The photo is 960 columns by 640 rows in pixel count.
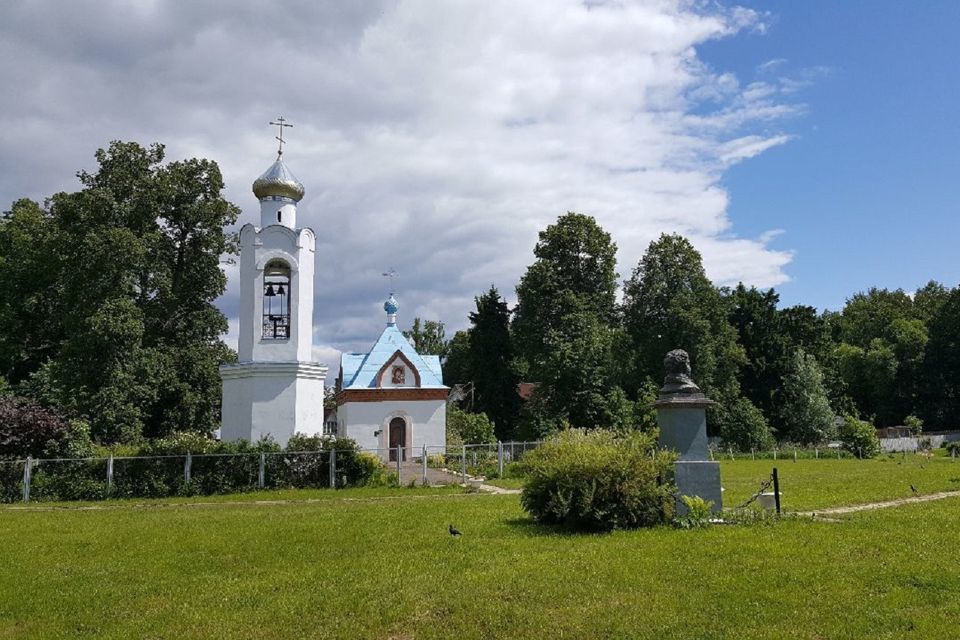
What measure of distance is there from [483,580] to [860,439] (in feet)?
123

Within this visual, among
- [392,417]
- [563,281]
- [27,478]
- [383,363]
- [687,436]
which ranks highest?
[563,281]

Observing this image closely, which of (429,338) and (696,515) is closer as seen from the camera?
(696,515)

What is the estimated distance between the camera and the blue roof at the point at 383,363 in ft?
117

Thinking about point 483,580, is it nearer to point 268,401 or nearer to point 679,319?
point 268,401

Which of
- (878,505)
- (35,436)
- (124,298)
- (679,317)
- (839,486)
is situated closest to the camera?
(878,505)

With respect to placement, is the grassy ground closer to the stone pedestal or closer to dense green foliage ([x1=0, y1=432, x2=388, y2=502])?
the stone pedestal

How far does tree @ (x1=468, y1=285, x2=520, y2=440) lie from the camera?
49.8m

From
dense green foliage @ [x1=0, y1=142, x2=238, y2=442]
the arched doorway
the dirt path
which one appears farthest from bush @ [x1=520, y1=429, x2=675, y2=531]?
the arched doorway

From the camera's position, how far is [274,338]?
24.4m

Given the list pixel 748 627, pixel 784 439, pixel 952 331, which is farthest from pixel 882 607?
pixel 952 331

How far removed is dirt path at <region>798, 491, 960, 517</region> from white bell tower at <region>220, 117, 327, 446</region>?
15.6 m

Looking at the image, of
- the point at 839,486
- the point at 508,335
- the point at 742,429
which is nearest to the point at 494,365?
the point at 508,335

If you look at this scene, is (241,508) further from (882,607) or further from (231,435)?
(882,607)

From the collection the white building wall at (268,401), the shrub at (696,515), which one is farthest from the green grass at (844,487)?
the white building wall at (268,401)
